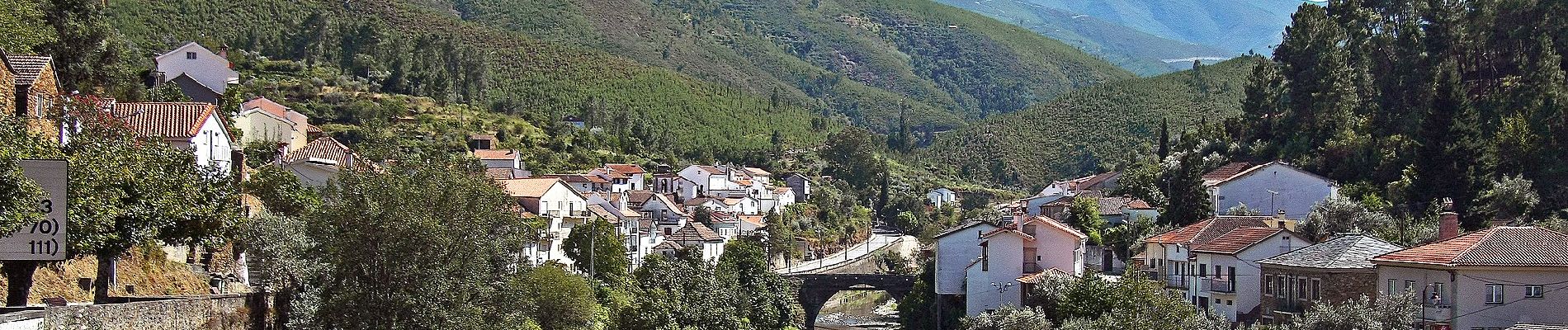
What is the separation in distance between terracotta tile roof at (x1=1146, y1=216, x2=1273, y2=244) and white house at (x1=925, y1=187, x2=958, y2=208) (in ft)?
254

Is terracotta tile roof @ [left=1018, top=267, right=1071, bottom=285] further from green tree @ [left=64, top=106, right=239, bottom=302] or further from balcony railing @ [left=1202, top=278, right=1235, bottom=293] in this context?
green tree @ [left=64, top=106, right=239, bottom=302]

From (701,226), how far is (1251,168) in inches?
1657

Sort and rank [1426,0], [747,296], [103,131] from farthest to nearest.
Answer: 1. [747,296]
2. [1426,0]
3. [103,131]

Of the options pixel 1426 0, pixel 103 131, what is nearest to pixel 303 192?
pixel 103 131

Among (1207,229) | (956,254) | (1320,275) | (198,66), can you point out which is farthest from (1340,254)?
(198,66)

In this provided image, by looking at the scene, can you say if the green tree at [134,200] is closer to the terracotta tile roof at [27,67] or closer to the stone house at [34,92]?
the stone house at [34,92]

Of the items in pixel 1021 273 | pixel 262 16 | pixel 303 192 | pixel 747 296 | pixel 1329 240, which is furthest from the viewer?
pixel 262 16

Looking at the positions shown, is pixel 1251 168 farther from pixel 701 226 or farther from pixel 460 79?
pixel 460 79

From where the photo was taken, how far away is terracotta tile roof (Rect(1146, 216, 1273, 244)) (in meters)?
57.8

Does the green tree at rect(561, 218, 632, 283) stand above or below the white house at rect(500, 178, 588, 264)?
below

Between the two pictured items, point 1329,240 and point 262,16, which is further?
point 262,16

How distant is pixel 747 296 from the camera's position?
73625mm

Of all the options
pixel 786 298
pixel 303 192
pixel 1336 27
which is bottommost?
Answer: pixel 786 298

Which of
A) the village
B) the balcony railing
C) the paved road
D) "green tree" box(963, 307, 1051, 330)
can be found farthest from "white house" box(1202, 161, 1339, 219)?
the paved road
